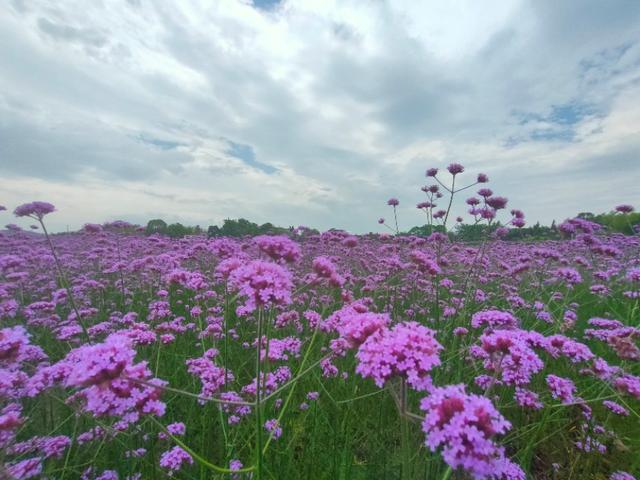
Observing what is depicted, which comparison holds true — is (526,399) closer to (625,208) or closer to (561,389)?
(561,389)

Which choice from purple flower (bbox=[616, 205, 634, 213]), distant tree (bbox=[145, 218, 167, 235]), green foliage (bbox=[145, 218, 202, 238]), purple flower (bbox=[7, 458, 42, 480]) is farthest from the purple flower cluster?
distant tree (bbox=[145, 218, 167, 235])

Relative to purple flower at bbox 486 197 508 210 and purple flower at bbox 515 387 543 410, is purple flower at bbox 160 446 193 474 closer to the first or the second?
purple flower at bbox 515 387 543 410

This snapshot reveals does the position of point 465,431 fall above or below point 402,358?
below

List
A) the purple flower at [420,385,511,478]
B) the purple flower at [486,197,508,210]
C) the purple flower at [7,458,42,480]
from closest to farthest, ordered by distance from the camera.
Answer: the purple flower at [420,385,511,478] → the purple flower at [7,458,42,480] → the purple flower at [486,197,508,210]

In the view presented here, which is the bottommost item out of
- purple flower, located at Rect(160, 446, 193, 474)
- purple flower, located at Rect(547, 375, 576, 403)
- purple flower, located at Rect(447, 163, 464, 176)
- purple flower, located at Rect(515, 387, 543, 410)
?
purple flower, located at Rect(160, 446, 193, 474)

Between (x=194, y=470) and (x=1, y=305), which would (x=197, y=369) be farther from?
(x=1, y=305)

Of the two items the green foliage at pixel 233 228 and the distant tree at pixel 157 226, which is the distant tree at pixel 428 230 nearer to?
the green foliage at pixel 233 228

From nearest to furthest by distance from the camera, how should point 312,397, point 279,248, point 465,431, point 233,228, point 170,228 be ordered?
point 465,431 → point 279,248 → point 312,397 → point 233,228 → point 170,228

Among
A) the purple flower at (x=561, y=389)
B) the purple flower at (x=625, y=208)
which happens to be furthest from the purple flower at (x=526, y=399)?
the purple flower at (x=625, y=208)

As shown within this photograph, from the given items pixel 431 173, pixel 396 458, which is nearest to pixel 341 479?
pixel 396 458

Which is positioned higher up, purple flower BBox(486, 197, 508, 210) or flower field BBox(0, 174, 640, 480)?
purple flower BBox(486, 197, 508, 210)

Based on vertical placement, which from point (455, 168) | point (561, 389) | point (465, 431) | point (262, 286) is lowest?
point (561, 389)

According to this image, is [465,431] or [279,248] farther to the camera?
[279,248]

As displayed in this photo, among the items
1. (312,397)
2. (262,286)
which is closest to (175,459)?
(312,397)
